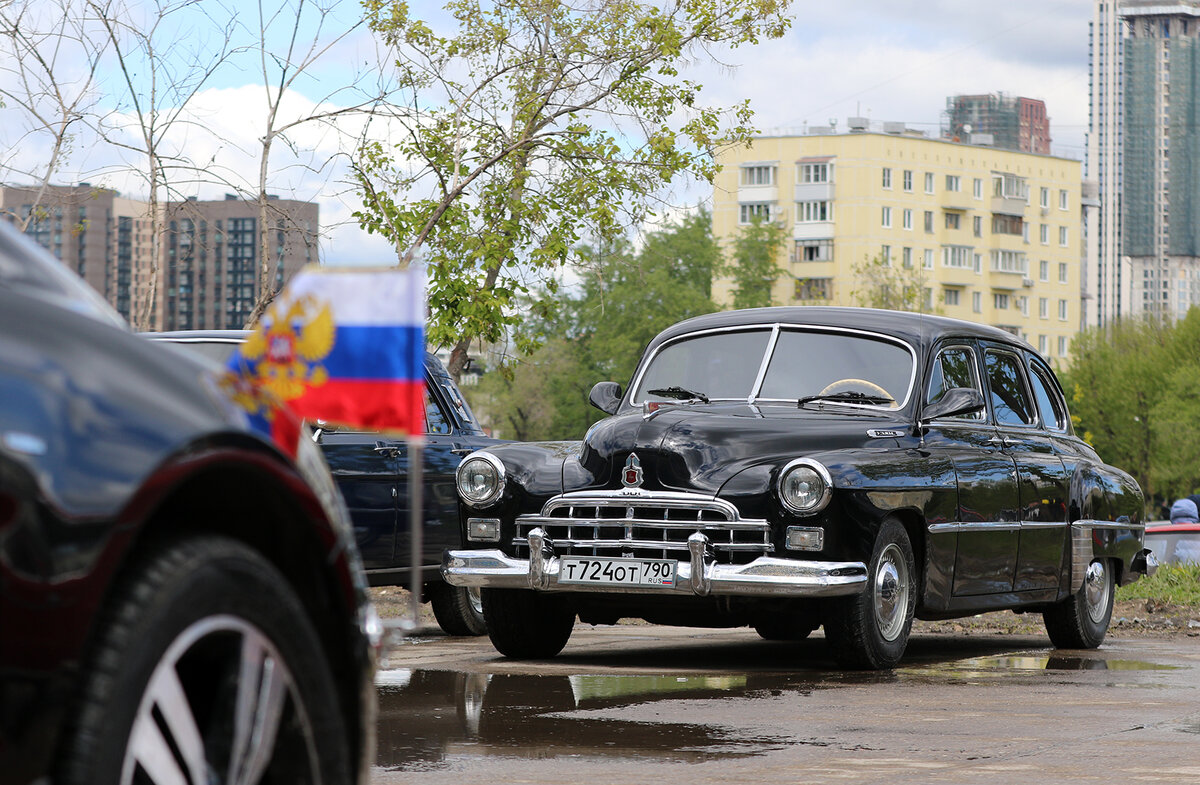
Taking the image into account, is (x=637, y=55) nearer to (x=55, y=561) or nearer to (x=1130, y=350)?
(x=55, y=561)

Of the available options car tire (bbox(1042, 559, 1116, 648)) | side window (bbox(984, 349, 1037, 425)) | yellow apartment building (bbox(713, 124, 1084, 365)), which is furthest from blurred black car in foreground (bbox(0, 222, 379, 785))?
yellow apartment building (bbox(713, 124, 1084, 365))

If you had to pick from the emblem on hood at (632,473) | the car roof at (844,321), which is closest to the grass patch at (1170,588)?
the car roof at (844,321)

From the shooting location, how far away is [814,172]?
398ft

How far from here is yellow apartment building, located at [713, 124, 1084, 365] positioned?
120875 millimetres

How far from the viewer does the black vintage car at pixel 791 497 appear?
364 inches

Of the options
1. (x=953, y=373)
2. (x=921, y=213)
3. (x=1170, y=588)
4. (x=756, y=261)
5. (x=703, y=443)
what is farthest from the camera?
(x=921, y=213)

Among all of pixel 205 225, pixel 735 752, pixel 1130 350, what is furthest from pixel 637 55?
pixel 1130 350

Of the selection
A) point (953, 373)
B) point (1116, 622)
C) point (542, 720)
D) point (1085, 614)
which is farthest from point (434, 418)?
point (1116, 622)

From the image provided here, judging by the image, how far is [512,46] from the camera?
19344 mm

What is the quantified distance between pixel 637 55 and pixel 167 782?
55.9 ft

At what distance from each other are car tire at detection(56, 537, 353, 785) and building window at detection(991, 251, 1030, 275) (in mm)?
128653

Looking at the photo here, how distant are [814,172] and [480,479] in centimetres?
11334

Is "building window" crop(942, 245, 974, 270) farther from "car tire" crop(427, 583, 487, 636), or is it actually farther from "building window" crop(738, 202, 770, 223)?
"car tire" crop(427, 583, 487, 636)

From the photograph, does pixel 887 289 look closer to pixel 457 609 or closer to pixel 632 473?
pixel 457 609
